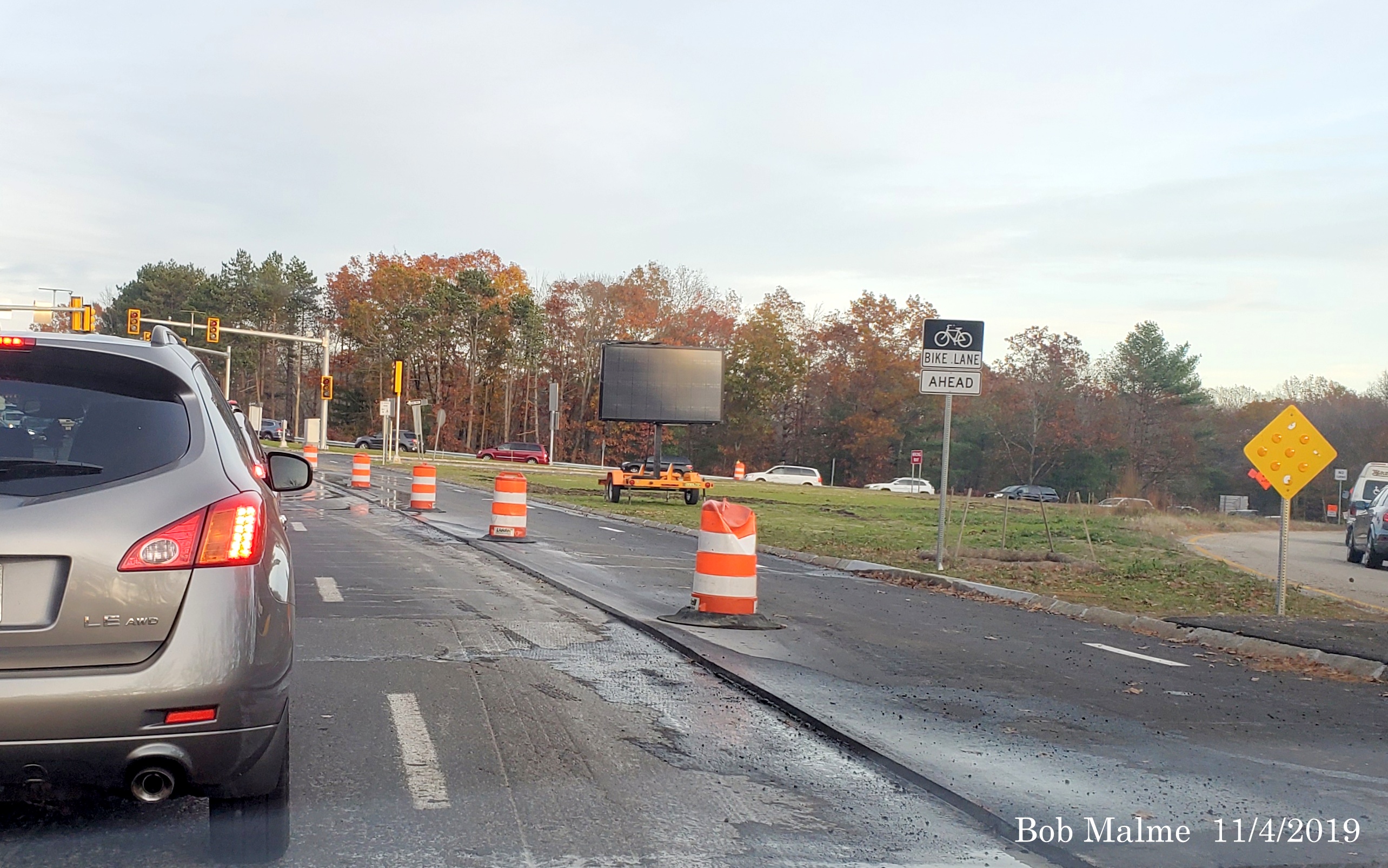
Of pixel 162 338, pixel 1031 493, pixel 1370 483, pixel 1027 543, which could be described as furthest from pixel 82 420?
pixel 1031 493

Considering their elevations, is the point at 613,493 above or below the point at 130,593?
below

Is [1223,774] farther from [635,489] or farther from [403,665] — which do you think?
[635,489]

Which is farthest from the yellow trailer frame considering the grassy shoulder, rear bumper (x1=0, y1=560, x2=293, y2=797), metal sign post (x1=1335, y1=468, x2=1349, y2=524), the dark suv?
metal sign post (x1=1335, y1=468, x2=1349, y2=524)

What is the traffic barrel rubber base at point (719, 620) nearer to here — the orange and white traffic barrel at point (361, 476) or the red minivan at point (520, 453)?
the orange and white traffic barrel at point (361, 476)

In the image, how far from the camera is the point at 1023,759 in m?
5.99

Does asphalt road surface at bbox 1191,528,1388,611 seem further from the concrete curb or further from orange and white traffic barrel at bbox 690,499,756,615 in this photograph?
orange and white traffic barrel at bbox 690,499,756,615

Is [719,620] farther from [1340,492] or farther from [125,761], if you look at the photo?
[1340,492]

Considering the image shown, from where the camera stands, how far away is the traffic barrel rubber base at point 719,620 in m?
9.95

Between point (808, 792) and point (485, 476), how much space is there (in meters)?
41.6

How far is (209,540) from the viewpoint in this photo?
12.4 ft

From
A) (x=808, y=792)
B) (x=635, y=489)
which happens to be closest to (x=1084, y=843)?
(x=808, y=792)

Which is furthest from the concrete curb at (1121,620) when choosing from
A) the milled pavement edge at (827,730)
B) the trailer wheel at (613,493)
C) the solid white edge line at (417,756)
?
the trailer wheel at (613,493)

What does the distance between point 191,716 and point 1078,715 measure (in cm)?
528

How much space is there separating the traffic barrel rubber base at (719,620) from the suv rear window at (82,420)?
20.9 feet
